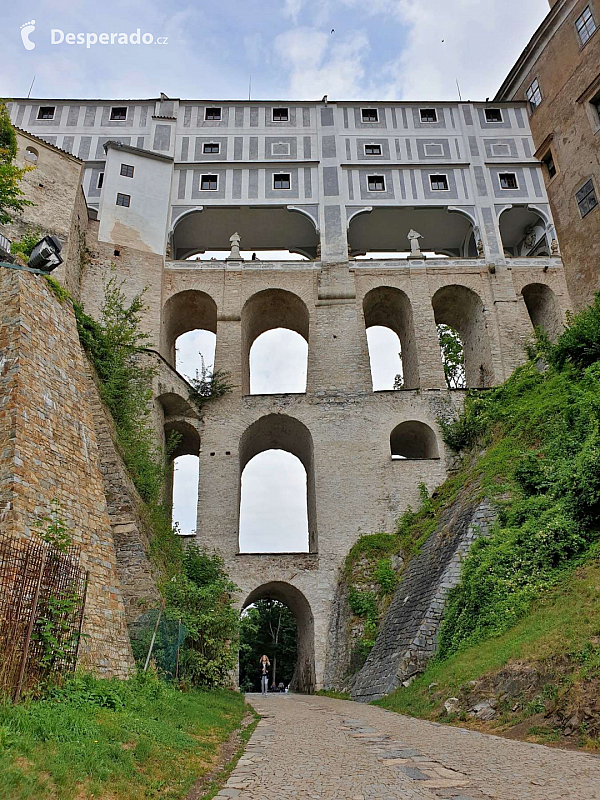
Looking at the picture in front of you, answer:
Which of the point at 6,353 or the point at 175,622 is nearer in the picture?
the point at 6,353

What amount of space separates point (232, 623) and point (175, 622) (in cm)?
247

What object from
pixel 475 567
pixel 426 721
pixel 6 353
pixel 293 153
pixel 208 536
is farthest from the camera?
pixel 293 153

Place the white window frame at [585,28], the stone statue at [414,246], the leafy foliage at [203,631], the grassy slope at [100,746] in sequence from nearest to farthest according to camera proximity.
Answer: the grassy slope at [100,746]
the leafy foliage at [203,631]
the stone statue at [414,246]
the white window frame at [585,28]

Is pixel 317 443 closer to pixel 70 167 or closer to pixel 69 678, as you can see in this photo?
pixel 70 167

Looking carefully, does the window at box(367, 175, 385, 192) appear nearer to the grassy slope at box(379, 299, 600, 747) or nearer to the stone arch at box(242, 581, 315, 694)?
the grassy slope at box(379, 299, 600, 747)

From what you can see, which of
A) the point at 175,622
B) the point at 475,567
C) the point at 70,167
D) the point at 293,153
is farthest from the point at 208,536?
the point at 293,153

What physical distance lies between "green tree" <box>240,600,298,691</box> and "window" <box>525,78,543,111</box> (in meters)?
30.8

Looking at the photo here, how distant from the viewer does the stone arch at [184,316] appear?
25094 millimetres

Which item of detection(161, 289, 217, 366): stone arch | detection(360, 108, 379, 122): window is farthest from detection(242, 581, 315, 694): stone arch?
detection(360, 108, 379, 122): window

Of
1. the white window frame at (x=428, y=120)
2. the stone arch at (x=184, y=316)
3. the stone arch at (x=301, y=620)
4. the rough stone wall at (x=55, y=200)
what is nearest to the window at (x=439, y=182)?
the white window frame at (x=428, y=120)

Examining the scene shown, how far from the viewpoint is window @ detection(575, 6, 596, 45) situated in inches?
1080

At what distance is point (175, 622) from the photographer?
40.7 feet

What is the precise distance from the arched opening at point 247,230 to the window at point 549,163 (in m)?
11.6

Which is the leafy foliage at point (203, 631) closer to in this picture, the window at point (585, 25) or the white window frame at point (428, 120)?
the white window frame at point (428, 120)
